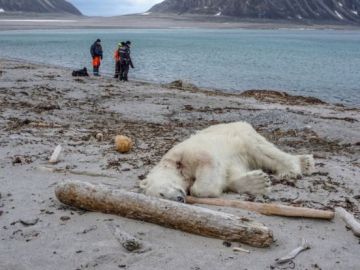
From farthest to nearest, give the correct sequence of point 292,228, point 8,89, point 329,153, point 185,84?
1. point 185,84
2. point 8,89
3. point 329,153
4. point 292,228

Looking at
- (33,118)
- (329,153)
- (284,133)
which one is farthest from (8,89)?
(329,153)

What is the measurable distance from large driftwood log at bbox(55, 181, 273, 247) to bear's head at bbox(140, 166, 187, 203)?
0.17m

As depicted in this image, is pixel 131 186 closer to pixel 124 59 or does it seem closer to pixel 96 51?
pixel 124 59

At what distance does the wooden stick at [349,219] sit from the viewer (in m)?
4.82

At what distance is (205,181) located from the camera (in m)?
5.63

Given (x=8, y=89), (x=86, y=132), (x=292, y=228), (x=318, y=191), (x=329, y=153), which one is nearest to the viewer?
(x=292, y=228)

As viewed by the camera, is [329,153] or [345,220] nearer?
[345,220]

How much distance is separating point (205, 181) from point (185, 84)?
18.7 meters

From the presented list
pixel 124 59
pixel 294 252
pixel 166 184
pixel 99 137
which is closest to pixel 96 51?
pixel 124 59

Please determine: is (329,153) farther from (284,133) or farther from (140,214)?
(140,214)

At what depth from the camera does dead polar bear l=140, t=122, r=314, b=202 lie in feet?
18.1

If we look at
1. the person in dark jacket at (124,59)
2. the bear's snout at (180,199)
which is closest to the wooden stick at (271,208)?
the bear's snout at (180,199)

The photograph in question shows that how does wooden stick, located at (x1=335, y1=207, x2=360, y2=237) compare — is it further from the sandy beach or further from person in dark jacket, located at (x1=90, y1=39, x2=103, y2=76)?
person in dark jacket, located at (x1=90, y1=39, x2=103, y2=76)

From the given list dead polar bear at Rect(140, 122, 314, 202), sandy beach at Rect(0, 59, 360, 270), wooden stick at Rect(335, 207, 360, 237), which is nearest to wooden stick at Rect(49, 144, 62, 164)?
sandy beach at Rect(0, 59, 360, 270)
